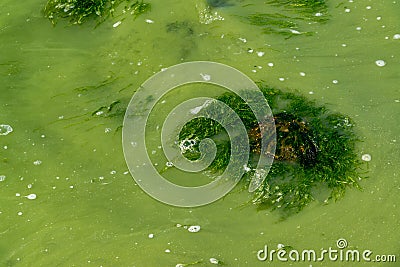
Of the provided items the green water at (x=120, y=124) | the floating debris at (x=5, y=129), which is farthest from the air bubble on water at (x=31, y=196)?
the floating debris at (x=5, y=129)

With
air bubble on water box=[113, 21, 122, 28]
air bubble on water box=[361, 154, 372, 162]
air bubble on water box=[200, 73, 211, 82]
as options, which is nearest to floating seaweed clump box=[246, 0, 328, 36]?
air bubble on water box=[200, 73, 211, 82]

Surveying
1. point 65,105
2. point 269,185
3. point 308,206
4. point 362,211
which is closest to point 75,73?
point 65,105

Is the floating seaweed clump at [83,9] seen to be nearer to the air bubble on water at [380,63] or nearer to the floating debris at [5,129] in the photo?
the floating debris at [5,129]

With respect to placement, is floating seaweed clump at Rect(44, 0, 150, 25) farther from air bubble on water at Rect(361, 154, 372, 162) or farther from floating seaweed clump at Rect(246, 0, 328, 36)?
air bubble on water at Rect(361, 154, 372, 162)

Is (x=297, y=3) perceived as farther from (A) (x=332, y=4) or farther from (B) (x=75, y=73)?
(B) (x=75, y=73)

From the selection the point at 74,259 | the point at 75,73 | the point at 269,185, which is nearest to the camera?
the point at 74,259
